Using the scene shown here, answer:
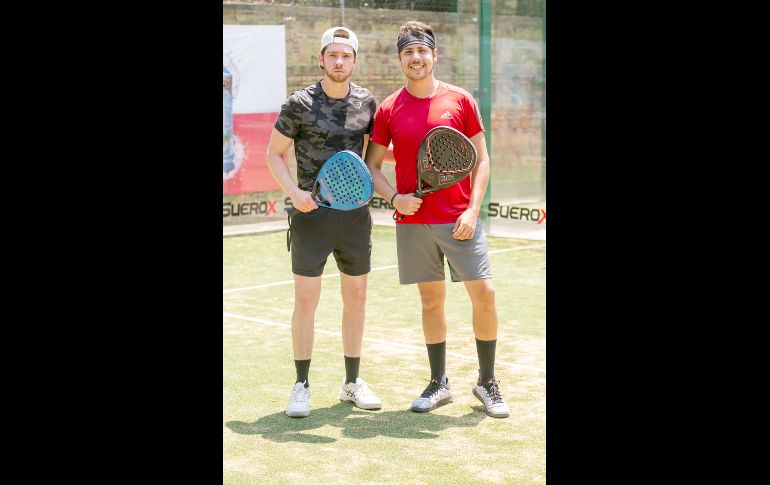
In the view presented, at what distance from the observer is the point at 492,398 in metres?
5.18

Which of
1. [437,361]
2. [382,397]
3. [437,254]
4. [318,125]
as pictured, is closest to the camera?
[318,125]

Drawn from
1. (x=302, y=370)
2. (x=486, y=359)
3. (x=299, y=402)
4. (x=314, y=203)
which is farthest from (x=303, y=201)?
(x=486, y=359)

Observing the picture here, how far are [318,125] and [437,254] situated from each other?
2.84 feet

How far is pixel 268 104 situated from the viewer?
42.6ft

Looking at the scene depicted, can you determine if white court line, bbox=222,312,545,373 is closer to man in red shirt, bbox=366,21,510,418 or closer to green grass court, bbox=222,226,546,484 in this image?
green grass court, bbox=222,226,546,484

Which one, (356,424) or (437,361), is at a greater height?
(437,361)

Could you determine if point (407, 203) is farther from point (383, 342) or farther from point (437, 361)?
point (383, 342)

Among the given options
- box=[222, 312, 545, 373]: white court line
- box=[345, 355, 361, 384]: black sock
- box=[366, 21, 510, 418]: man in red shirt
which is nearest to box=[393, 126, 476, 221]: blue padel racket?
box=[366, 21, 510, 418]: man in red shirt

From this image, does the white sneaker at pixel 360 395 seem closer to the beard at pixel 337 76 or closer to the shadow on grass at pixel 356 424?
the shadow on grass at pixel 356 424

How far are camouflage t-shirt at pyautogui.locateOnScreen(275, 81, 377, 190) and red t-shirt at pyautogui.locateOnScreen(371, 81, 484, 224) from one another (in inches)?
4.4

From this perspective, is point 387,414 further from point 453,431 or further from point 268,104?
point 268,104

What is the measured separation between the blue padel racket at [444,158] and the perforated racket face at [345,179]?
0.27m
